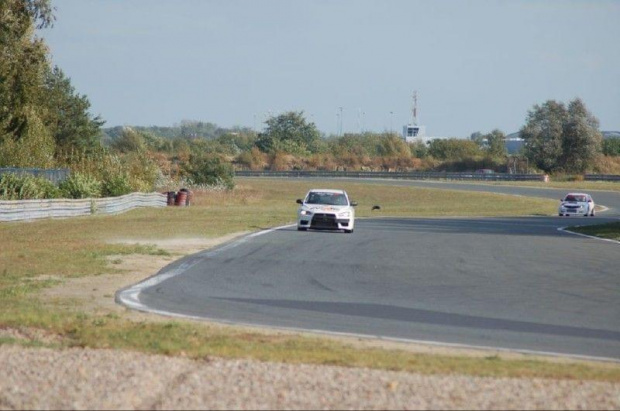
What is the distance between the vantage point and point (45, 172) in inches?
2142

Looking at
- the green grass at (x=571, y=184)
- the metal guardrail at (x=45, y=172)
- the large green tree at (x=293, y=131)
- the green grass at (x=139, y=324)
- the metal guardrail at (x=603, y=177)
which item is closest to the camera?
the green grass at (x=139, y=324)

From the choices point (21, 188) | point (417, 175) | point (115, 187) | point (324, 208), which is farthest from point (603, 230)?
point (417, 175)

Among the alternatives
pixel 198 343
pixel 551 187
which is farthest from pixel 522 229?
pixel 551 187

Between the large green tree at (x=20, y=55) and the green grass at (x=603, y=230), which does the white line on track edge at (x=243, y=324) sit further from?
the large green tree at (x=20, y=55)

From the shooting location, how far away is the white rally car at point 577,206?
62.0 meters

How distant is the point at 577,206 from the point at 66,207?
29.1 metres

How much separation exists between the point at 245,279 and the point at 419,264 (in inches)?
238

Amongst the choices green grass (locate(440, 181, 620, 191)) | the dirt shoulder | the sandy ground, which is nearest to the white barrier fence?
the dirt shoulder

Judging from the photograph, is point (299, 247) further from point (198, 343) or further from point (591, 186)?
point (591, 186)

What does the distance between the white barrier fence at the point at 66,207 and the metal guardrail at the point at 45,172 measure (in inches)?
137

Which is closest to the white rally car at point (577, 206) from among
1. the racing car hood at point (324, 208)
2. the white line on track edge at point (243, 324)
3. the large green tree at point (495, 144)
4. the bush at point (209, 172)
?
the racing car hood at point (324, 208)

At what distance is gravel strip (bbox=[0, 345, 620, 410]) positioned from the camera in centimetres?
962

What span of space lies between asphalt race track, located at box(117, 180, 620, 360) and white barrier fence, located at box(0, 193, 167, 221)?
11494mm

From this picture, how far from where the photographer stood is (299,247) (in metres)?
30.6
